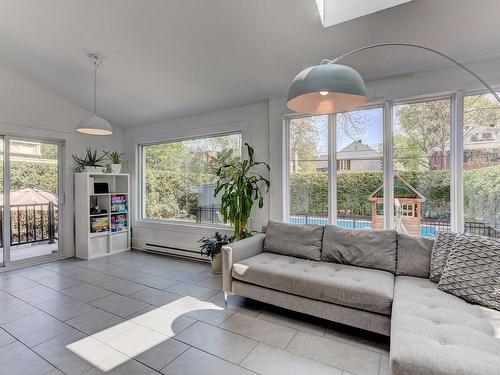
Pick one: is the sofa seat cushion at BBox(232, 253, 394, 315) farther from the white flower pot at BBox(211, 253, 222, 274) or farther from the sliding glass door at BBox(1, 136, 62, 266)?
the sliding glass door at BBox(1, 136, 62, 266)

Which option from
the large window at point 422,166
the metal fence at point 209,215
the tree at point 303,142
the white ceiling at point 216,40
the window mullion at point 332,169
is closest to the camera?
the white ceiling at point 216,40

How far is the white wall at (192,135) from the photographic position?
13.3 ft

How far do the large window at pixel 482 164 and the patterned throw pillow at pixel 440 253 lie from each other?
2.30 ft

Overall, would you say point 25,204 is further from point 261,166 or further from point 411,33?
point 411,33

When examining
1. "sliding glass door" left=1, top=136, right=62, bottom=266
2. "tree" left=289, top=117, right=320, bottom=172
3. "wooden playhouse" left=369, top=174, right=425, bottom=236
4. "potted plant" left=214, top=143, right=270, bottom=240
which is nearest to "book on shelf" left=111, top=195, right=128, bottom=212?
"sliding glass door" left=1, top=136, right=62, bottom=266

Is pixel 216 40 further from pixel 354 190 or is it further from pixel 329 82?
pixel 354 190

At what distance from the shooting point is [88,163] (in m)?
4.98

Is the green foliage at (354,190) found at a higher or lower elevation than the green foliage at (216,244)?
higher

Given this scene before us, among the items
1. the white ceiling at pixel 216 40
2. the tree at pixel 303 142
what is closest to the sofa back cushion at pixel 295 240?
the tree at pixel 303 142

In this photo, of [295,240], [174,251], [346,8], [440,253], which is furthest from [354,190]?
[174,251]

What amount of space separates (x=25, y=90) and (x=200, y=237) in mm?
3639

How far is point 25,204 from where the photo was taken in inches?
174

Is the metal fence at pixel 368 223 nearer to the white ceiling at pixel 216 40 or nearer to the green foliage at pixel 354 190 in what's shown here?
the green foliage at pixel 354 190

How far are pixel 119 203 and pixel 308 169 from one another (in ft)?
12.2
